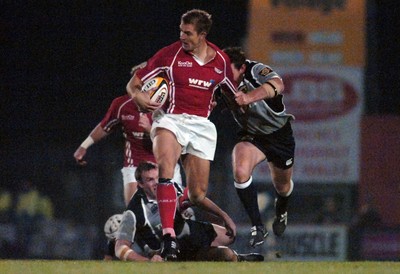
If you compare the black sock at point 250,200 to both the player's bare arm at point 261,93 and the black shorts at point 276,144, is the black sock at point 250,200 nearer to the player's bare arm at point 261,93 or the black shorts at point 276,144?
the black shorts at point 276,144

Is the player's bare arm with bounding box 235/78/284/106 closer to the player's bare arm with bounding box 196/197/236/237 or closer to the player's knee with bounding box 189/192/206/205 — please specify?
the player's knee with bounding box 189/192/206/205

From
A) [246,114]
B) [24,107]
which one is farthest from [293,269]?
[24,107]

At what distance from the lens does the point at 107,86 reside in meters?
23.8

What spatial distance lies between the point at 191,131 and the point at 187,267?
1655 millimetres

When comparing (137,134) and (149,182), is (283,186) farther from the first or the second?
(137,134)

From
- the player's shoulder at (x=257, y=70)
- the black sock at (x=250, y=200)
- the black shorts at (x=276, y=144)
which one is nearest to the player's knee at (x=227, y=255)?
the black sock at (x=250, y=200)

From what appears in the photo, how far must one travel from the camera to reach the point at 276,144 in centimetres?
1066

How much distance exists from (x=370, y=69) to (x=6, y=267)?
37.5 ft

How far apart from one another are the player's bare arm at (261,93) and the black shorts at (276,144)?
2.83 feet

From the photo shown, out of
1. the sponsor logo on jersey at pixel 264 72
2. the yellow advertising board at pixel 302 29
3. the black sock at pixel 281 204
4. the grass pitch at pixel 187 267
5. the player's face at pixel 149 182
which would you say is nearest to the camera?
the grass pitch at pixel 187 267

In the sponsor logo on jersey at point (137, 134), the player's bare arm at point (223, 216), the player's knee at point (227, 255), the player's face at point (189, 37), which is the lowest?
the player's knee at point (227, 255)

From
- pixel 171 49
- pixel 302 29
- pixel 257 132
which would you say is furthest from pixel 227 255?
pixel 302 29

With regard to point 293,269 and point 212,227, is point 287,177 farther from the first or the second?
point 293,269

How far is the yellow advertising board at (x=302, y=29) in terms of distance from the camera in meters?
16.3
